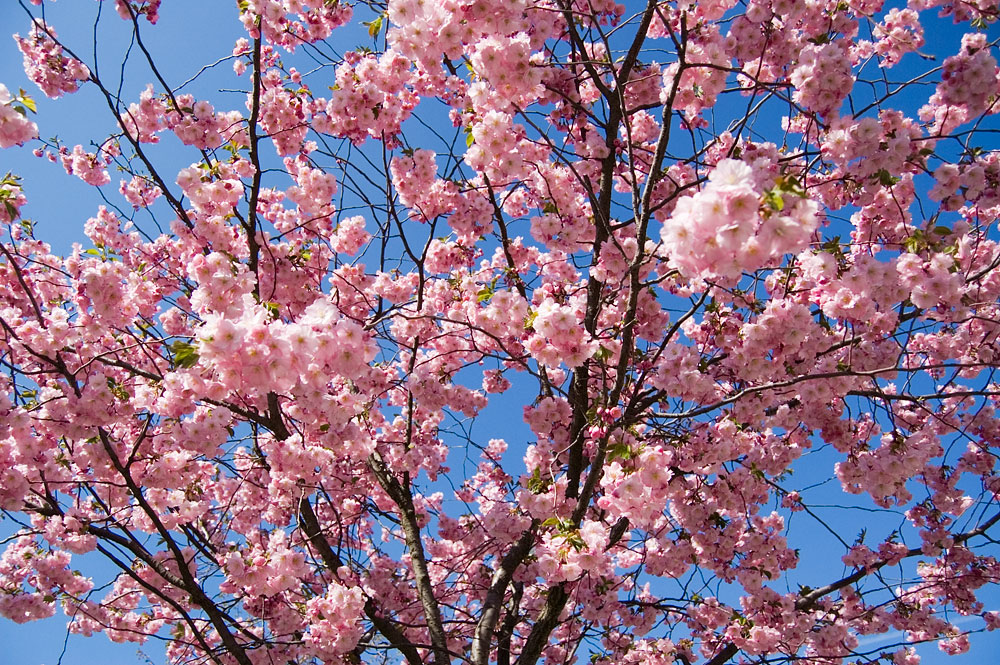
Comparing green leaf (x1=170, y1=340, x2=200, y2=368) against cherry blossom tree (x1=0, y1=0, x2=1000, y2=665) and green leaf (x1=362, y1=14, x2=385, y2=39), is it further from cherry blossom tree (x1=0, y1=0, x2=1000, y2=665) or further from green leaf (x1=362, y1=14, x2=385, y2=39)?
green leaf (x1=362, y1=14, x2=385, y2=39)

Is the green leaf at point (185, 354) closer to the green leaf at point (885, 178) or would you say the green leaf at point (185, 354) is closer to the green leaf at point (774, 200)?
the green leaf at point (774, 200)

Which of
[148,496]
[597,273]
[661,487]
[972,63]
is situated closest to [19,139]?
[148,496]

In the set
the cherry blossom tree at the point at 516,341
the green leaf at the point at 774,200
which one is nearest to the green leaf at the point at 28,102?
the cherry blossom tree at the point at 516,341

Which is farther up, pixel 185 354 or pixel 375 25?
pixel 375 25

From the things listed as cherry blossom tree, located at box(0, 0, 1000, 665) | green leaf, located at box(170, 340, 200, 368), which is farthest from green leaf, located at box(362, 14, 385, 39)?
green leaf, located at box(170, 340, 200, 368)

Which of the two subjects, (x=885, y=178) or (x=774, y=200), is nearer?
(x=774, y=200)

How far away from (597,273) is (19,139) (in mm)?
3779

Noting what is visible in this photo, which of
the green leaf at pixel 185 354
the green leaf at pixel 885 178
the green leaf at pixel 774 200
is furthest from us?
the green leaf at pixel 885 178

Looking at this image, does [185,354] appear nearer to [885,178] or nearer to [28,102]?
[28,102]

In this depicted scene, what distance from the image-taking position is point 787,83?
3.43m

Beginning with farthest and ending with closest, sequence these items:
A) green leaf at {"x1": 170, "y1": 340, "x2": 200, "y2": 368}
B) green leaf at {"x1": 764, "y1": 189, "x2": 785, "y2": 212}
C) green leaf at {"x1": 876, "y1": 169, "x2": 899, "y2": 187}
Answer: green leaf at {"x1": 876, "y1": 169, "x2": 899, "y2": 187} → green leaf at {"x1": 170, "y1": 340, "x2": 200, "y2": 368} → green leaf at {"x1": 764, "y1": 189, "x2": 785, "y2": 212}

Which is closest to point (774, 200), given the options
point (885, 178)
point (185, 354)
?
point (885, 178)

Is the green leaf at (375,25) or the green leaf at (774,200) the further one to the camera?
the green leaf at (375,25)

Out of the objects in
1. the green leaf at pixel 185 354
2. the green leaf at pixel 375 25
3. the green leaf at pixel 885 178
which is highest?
the green leaf at pixel 375 25
